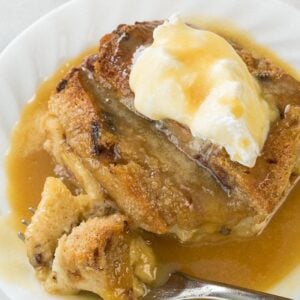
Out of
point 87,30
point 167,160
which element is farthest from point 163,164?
point 87,30

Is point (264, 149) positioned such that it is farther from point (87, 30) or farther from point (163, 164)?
point (87, 30)

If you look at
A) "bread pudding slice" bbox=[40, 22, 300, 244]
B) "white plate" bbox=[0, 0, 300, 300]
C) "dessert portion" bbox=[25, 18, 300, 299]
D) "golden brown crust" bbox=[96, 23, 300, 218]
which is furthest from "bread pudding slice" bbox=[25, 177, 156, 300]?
"white plate" bbox=[0, 0, 300, 300]

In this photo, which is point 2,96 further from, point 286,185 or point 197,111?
point 286,185

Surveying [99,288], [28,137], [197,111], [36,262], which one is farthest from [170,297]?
[28,137]

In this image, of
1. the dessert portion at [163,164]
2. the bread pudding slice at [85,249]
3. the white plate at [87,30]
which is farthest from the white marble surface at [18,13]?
the bread pudding slice at [85,249]

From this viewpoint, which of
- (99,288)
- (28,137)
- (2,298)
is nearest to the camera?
(99,288)

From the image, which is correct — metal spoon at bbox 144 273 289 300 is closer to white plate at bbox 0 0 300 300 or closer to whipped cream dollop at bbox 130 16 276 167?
whipped cream dollop at bbox 130 16 276 167

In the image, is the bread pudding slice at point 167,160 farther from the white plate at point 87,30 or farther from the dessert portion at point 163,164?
the white plate at point 87,30
